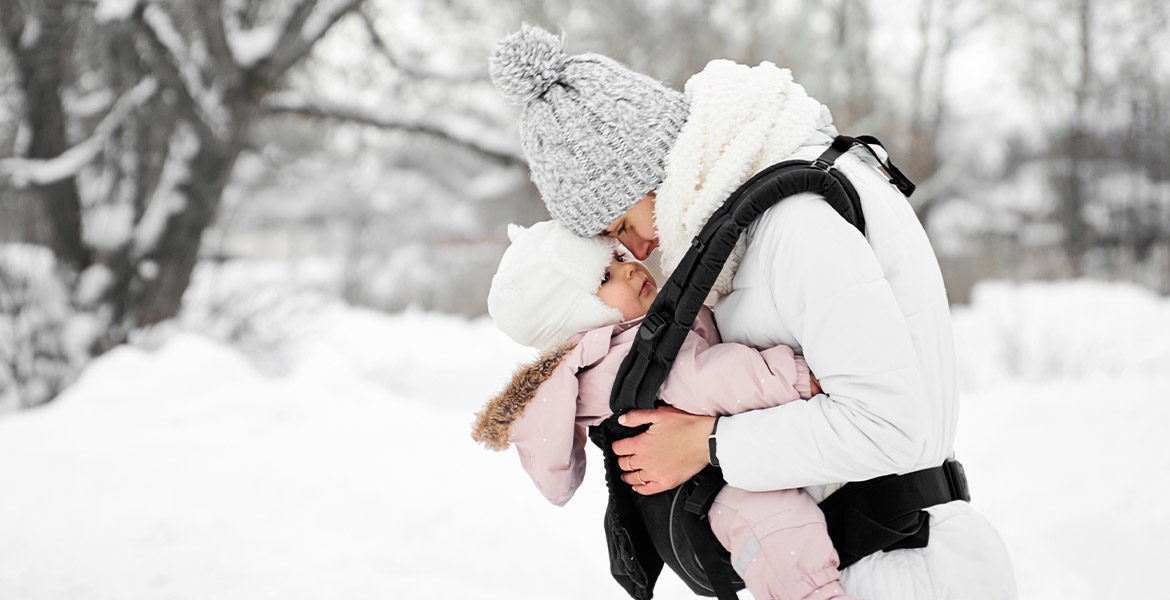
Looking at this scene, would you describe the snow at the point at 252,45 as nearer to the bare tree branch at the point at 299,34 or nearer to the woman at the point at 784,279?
the bare tree branch at the point at 299,34

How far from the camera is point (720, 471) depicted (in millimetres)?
1549

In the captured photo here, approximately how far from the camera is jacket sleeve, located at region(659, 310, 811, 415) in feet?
4.72

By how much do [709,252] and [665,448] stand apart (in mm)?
371

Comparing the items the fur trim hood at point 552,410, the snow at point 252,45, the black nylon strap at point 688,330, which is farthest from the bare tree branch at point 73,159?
the black nylon strap at point 688,330

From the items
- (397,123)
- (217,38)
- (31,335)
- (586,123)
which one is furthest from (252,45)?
(586,123)

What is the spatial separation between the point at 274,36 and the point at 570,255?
19.3 feet

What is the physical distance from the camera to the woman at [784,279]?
132 centimetres

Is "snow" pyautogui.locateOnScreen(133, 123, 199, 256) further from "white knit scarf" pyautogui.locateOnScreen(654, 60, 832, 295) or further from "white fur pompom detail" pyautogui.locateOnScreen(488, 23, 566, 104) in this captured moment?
"white knit scarf" pyautogui.locateOnScreen(654, 60, 832, 295)

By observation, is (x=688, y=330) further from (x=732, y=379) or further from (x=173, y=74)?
(x=173, y=74)

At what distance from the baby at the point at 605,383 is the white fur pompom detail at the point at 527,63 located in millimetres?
303

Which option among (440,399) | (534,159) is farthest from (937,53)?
(534,159)

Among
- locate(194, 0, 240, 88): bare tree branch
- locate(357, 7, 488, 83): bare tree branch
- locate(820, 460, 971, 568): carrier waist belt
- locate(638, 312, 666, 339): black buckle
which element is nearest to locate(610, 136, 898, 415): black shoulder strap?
locate(638, 312, 666, 339): black buckle

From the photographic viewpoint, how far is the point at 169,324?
7.07 m

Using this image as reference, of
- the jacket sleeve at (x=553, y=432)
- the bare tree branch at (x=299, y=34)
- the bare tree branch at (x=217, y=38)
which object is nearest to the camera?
the jacket sleeve at (x=553, y=432)
